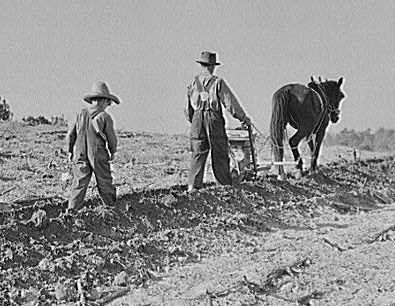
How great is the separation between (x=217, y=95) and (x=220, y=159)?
3.25ft

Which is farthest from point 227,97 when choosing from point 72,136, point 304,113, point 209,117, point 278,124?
point 304,113

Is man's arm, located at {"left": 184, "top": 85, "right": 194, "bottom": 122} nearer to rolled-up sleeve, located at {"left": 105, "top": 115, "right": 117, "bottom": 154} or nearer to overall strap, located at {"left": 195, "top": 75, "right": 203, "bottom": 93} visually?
overall strap, located at {"left": 195, "top": 75, "right": 203, "bottom": 93}

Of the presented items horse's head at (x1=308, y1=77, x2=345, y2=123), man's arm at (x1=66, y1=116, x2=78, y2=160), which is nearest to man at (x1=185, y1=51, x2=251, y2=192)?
man's arm at (x1=66, y1=116, x2=78, y2=160)

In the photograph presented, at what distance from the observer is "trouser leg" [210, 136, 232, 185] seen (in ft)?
35.0

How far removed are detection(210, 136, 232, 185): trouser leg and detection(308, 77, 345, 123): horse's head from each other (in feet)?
14.5

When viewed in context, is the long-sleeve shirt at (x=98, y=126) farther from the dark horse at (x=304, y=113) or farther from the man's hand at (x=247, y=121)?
the dark horse at (x=304, y=113)

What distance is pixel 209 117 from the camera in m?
10.6

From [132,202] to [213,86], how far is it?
2.35 m

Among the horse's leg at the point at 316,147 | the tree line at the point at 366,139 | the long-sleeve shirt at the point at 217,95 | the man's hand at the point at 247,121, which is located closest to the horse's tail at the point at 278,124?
the horse's leg at the point at 316,147

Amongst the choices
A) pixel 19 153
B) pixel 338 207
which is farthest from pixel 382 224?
pixel 19 153

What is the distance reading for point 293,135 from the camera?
547 inches

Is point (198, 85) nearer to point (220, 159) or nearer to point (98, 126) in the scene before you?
point (220, 159)

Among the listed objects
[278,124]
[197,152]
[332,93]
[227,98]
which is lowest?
[197,152]

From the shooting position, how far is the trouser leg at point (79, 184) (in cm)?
870
